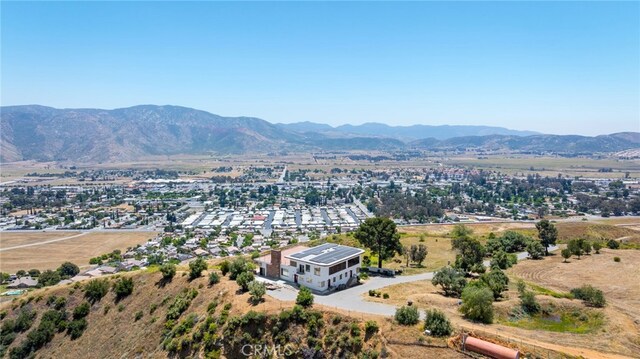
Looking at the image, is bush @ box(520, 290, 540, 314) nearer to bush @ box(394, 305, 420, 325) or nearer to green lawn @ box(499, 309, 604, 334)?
green lawn @ box(499, 309, 604, 334)

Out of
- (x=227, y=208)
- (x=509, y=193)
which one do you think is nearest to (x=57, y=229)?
(x=227, y=208)

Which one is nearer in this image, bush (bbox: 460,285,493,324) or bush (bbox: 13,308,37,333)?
bush (bbox: 460,285,493,324)

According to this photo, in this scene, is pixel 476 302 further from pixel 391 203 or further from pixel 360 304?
pixel 391 203

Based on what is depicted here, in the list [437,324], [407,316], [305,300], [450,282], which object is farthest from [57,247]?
[437,324]

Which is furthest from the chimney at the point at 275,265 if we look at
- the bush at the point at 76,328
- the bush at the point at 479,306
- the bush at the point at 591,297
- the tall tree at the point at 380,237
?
the bush at the point at 591,297

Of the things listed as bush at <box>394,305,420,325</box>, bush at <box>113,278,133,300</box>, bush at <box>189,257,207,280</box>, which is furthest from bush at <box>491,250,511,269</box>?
bush at <box>113,278,133,300</box>

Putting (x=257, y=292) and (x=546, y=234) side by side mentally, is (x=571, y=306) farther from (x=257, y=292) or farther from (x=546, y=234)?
(x=546, y=234)
